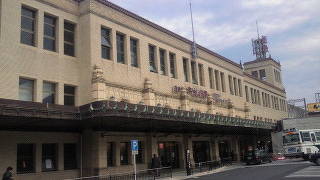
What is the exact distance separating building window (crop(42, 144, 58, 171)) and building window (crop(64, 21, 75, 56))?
7124 millimetres

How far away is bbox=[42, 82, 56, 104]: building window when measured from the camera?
84.6 ft

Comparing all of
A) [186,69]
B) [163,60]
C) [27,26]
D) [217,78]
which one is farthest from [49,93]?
[217,78]

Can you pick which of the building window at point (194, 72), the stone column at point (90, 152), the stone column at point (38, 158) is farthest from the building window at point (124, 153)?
the building window at point (194, 72)

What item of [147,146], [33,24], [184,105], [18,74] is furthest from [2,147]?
[184,105]

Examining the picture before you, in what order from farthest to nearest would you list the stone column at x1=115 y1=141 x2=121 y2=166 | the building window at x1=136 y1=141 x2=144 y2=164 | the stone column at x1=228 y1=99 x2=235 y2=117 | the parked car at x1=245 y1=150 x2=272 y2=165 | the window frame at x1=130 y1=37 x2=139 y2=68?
the stone column at x1=228 y1=99 x2=235 y2=117 → the parked car at x1=245 y1=150 x2=272 y2=165 → the window frame at x1=130 y1=37 x2=139 y2=68 → the building window at x1=136 y1=141 x2=144 y2=164 → the stone column at x1=115 y1=141 x2=121 y2=166

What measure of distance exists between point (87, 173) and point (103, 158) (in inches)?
59.9

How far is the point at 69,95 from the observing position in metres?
27.6

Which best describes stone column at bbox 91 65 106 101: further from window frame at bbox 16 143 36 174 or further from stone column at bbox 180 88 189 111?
stone column at bbox 180 88 189 111

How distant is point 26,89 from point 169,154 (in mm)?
16630

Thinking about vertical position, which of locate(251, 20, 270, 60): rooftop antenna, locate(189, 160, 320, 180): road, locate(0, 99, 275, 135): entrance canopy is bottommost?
locate(189, 160, 320, 180): road

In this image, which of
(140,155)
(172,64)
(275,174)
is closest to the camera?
(275,174)

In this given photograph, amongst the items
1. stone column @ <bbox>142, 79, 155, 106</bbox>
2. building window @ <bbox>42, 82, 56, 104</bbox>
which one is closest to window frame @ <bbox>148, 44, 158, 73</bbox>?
stone column @ <bbox>142, 79, 155, 106</bbox>

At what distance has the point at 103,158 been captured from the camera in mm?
27125

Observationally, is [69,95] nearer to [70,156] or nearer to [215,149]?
[70,156]
